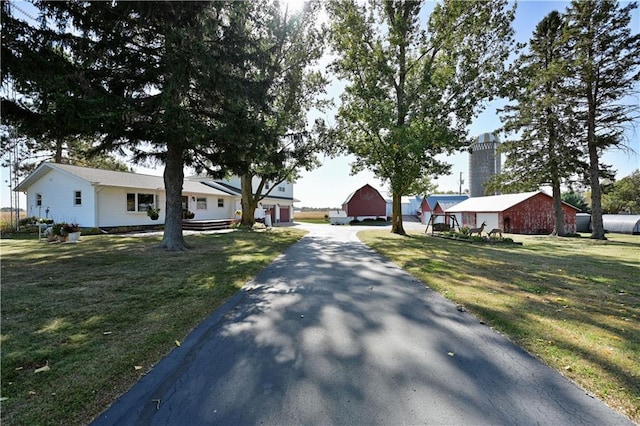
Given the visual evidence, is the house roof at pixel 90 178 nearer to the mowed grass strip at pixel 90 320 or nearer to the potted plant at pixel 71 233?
the potted plant at pixel 71 233

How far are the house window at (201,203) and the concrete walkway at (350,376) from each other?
22971mm

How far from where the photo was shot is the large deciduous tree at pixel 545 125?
20344 millimetres

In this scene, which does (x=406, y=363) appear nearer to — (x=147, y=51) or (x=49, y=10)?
(x=147, y=51)

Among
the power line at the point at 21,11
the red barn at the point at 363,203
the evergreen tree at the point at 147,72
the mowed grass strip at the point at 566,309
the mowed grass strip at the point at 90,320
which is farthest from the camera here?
the red barn at the point at 363,203

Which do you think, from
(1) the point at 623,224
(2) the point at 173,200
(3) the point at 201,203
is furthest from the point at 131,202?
(1) the point at 623,224

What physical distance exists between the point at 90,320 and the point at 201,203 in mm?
23397

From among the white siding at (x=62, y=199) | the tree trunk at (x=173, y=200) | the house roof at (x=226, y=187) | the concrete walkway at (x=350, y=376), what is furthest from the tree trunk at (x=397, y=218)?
the white siding at (x=62, y=199)

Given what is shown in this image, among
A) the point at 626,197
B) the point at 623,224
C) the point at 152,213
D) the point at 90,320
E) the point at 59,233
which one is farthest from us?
the point at 626,197

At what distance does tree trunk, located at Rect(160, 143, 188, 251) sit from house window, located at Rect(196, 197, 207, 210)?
15412mm

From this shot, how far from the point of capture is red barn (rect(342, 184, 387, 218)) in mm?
46562

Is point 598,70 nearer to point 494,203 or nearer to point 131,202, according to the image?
point 494,203

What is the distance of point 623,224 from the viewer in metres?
28.1

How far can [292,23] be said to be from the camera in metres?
18.0

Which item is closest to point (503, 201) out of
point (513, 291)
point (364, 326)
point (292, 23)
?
point (292, 23)
